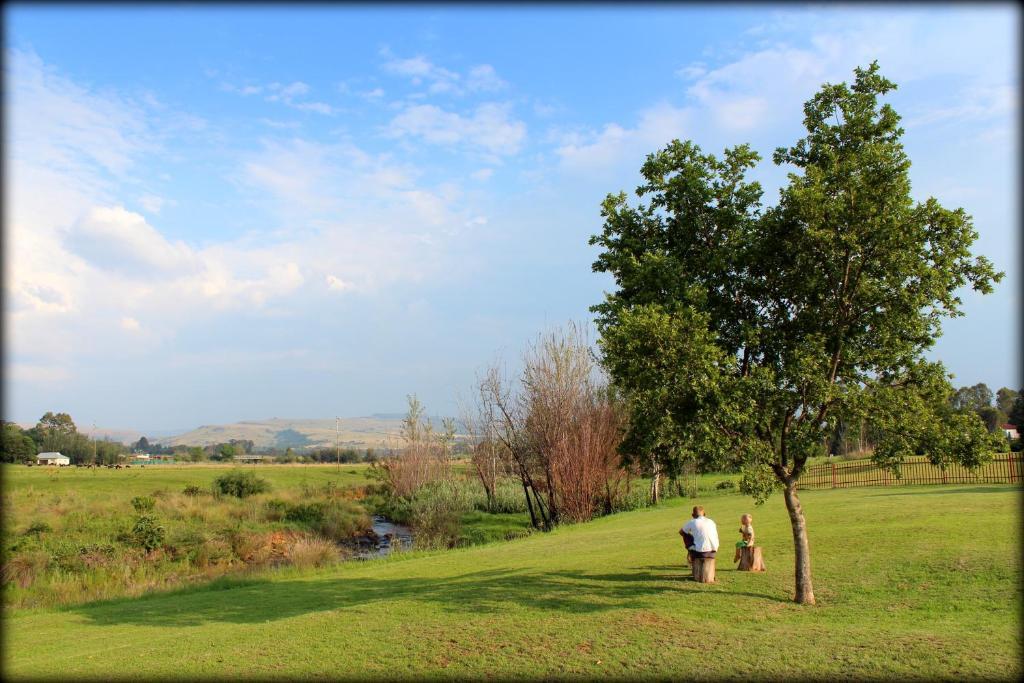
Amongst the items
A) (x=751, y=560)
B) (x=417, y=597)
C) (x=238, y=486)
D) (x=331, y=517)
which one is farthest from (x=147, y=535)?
(x=751, y=560)

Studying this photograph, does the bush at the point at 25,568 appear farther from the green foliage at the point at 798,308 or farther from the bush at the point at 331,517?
the green foliage at the point at 798,308

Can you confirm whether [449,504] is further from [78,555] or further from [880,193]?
[880,193]

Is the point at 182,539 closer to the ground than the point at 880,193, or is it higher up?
closer to the ground

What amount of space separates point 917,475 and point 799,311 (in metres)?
29.0

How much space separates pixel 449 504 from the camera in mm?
38250

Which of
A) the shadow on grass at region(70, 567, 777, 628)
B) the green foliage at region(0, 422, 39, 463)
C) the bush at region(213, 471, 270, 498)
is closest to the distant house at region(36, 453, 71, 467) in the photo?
the green foliage at region(0, 422, 39, 463)

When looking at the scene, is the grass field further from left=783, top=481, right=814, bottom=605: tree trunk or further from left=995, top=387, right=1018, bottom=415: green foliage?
left=995, top=387, right=1018, bottom=415: green foliage

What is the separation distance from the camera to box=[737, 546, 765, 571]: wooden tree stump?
1586 centimetres

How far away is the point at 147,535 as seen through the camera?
35.0m

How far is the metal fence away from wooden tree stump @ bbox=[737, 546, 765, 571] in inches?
506

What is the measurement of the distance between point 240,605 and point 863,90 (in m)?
19.0

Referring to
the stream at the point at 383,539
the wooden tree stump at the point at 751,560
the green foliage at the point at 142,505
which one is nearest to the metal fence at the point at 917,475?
Result: the wooden tree stump at the point at 751,560

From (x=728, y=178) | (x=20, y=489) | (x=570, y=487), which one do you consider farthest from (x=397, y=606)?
(x=20, y=489)

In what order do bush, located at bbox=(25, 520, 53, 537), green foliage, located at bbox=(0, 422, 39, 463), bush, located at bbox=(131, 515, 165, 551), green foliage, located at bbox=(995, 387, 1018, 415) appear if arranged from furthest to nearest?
green foliage, located at bbox=(995, 387, 1018, 415) → green foliage, located at bbox=(0, 422, 39, 463) → bush, located at bbox=(131, 515, 165, 551) → bush, located at bbox=(25, 520, 53, 537)
